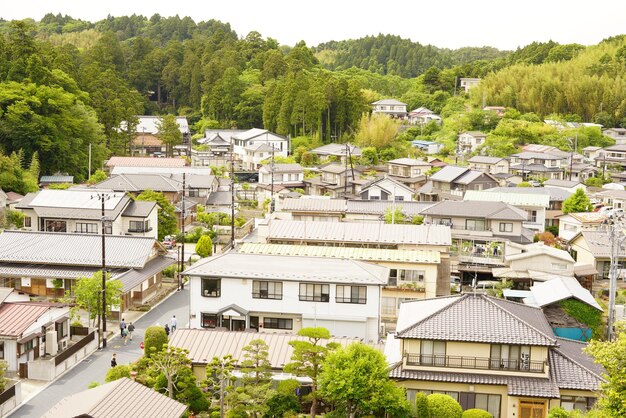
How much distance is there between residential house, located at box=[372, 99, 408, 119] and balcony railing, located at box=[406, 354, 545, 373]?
64690 mm

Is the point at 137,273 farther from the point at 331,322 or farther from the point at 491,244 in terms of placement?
the point at 491,244

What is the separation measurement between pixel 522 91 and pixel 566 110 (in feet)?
15.9

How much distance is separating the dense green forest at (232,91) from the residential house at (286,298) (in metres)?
24.4

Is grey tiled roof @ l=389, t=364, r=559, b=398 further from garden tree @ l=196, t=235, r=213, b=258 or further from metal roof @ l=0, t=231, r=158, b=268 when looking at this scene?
garden tree @ l=196, t=235, r=213, b=258

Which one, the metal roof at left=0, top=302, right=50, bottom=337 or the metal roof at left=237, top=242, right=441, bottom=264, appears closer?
the metal roof at left=0, top=302, right=50, bottom=337

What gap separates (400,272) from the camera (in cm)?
2472

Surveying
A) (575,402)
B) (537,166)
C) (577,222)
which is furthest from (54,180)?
(575,402)

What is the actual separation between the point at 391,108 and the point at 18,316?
6434cm

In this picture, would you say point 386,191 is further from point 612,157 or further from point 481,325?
point 612,157

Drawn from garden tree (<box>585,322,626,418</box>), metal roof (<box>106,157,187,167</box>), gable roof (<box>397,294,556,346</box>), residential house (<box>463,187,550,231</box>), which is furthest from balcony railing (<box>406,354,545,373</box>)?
metal roof (<box>106,157,187,167</box>)

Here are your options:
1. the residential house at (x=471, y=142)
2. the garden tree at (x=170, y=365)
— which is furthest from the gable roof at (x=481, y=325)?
the residential house at (x=471, y=142)

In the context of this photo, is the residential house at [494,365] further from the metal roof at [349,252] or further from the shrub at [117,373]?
the metal roof at [349,252]

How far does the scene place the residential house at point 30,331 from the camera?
18484mm

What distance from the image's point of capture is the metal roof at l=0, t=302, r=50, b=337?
18.5m
